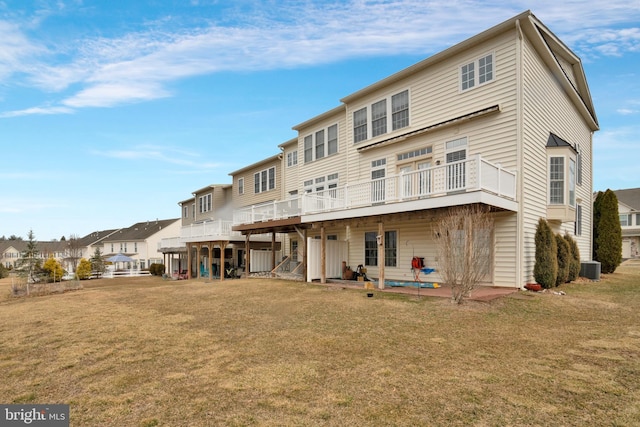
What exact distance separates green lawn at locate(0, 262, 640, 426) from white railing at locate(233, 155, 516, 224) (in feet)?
11.0

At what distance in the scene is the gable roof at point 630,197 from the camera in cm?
4050

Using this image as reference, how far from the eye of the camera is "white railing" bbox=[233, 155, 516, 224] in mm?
10453

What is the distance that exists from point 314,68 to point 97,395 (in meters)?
17.8

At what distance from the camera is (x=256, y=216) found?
19.4 meters

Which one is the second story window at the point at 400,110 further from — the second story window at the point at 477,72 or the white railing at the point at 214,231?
the white railing at the point at 214,231

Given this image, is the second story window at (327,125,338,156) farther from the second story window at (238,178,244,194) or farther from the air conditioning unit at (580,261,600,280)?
the air conditioning unit at (580,261,600,280)

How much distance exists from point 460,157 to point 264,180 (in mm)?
15249

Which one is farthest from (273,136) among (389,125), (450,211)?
(450,211)

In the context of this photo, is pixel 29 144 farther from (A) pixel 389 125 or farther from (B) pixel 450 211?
(B) pixel 450 211

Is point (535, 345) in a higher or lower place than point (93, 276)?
higher

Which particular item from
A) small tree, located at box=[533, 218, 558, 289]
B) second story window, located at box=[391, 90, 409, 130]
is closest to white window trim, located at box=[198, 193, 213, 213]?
second story window, located at box=[391, 90, 409, 130]

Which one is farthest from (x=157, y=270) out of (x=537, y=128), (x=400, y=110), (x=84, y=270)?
(x=537, y=128)

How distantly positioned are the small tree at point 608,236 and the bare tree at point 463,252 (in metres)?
12.6

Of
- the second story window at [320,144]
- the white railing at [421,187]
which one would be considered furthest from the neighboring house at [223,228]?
the white railing at [421,187]
